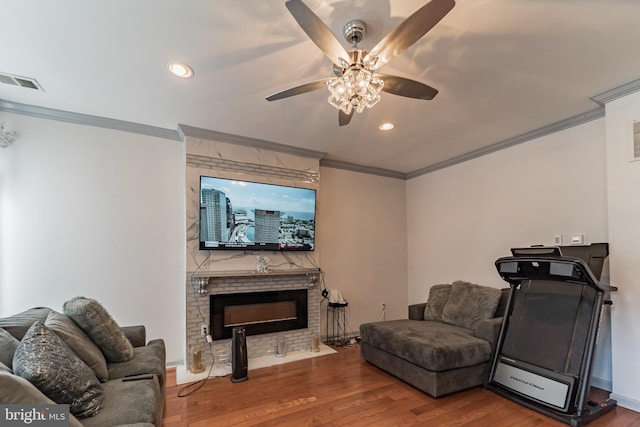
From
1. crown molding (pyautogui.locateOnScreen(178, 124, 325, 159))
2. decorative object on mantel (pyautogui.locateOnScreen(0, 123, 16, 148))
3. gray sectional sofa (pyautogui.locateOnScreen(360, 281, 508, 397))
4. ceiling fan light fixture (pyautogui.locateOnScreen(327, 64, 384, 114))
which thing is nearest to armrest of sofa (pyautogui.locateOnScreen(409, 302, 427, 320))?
gray sectional sofa (pyautogui.locateOnScreen(360, 281, 508, 397))

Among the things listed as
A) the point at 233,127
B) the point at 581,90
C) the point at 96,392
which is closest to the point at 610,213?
the point at 581,90

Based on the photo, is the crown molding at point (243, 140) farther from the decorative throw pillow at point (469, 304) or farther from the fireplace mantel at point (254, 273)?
the decorative throw pillow at point (469, 304)

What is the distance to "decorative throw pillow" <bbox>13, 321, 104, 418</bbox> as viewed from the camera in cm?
142

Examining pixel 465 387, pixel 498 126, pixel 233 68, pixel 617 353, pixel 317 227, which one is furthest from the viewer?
pixel 317 227

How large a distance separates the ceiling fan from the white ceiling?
302mm

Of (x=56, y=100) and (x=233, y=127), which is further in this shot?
(x=233, y=127)

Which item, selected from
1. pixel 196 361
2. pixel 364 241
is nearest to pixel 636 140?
pixel 364 241

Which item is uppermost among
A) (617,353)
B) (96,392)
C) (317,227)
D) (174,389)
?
(317,227)

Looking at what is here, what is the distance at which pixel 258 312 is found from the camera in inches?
155

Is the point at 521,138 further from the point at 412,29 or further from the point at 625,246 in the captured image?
the point at 412,29

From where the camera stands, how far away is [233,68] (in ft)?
7.98

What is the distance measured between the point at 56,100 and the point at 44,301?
1.99 metres

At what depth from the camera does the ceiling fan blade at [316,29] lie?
4.66 ft

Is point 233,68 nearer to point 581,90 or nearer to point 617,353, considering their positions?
point 581,90
